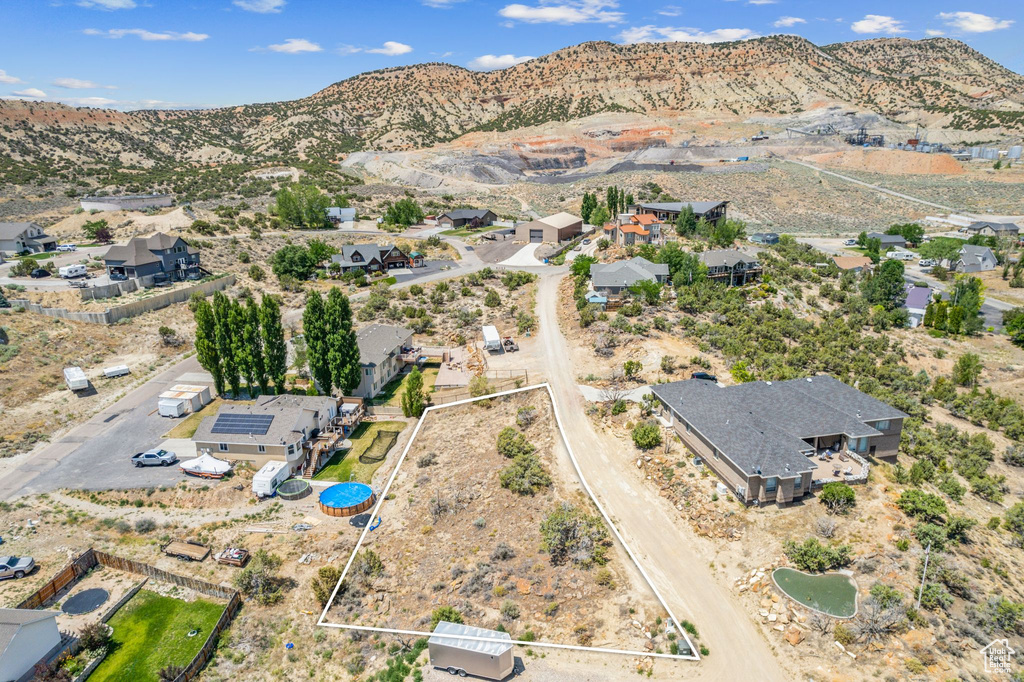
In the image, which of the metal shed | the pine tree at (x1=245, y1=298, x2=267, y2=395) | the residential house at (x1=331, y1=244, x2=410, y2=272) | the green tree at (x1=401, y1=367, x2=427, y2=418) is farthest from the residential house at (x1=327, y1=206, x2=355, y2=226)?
the metal shed

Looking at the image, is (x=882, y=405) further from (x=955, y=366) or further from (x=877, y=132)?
(x=877, y=132)

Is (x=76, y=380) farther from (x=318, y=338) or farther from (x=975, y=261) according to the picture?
(x=975, y=261)

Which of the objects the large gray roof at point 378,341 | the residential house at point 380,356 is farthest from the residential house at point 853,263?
the large gray roof at point 378,341

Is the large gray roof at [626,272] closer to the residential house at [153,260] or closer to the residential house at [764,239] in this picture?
the residential house at [764,239]

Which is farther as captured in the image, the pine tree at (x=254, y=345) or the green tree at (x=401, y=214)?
the green tree at (x=401, y=214)

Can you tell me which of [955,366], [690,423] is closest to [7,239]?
[690,423]
